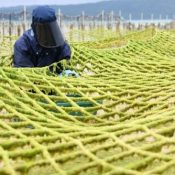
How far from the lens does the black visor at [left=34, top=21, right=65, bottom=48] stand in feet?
13.8

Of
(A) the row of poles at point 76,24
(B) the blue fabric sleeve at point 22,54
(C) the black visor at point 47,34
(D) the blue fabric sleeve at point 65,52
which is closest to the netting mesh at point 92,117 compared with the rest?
(D) the blue fabric sleeve at point 65,52

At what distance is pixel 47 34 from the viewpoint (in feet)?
13.8

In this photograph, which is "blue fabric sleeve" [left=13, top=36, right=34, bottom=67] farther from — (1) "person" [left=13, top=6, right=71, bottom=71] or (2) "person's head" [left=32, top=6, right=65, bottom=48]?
(2) "person's head" [left=32, top=6, right=65, bottom=48]

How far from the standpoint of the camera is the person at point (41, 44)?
13.8 ft

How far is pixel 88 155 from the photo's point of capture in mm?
2020

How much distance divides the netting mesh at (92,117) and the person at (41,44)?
22cm

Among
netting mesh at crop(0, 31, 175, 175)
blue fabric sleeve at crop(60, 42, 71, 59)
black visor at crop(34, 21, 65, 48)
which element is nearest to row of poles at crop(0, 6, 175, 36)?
netting mesh at crop(0, 31, 175, 175)

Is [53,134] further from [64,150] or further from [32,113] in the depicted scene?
[32,113]

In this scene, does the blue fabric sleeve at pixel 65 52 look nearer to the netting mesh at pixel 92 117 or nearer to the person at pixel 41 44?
the person at pixel 41 44

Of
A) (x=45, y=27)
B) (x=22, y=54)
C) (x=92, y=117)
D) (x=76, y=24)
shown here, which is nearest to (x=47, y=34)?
(x=45, y=27)

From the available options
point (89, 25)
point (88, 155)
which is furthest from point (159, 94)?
point (89, 25)

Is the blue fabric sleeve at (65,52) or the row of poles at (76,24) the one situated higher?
the blue fabric sleeve at (65,52)

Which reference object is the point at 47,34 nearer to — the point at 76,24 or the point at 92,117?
the point at 92,117

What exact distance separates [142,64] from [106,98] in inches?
49.9
